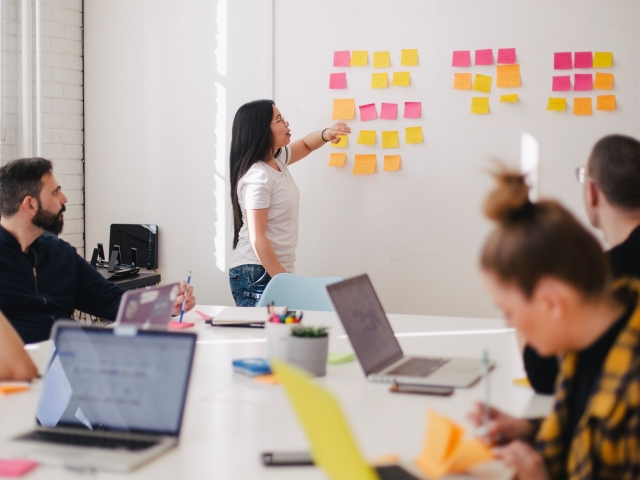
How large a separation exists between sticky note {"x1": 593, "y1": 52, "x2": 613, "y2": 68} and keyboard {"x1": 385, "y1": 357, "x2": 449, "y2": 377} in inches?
83.7

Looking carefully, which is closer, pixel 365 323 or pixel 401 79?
pixel 365 323

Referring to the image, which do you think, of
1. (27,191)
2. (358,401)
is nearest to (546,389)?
(358,401)

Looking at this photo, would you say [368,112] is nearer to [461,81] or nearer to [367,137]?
[367,137]

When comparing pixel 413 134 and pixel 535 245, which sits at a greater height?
pixel 413 134

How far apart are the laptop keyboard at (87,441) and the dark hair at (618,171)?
129 centimetres

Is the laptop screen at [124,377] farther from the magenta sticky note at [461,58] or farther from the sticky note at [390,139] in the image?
the magenta sticky note at [461,58]

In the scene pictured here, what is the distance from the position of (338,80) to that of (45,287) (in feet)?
6.21

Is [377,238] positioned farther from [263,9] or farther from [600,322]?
[600,322]

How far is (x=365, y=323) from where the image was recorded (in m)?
1.80

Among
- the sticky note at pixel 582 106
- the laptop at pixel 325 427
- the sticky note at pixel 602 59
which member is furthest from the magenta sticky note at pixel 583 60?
the laptop at pixel 325 427

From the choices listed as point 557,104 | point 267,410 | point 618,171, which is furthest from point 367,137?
point 267,410

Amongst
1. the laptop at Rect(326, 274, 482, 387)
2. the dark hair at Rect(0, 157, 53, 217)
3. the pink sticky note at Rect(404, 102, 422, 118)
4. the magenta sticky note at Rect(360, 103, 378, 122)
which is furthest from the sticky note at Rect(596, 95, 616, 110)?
the dark hair at Rect(0, 157, 53, 217)

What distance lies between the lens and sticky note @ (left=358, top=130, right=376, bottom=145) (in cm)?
368

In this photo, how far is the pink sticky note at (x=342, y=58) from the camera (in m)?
3.70
